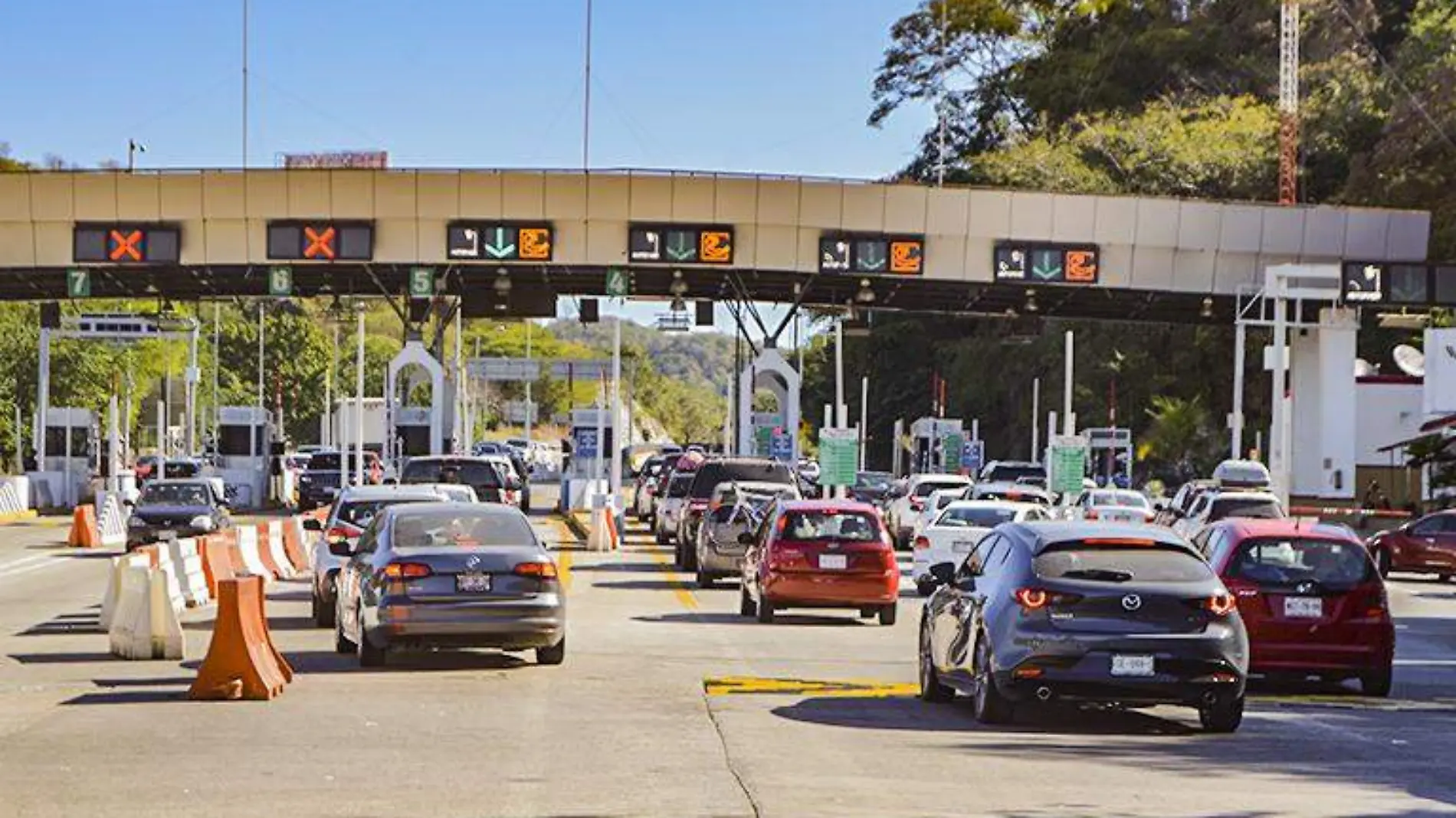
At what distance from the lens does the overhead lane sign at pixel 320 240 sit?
63.3m

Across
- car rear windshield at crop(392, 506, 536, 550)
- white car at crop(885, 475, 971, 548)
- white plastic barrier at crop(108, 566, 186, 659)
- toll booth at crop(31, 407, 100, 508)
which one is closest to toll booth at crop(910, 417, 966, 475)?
toll booth at crop(31, 407, 100, 508)

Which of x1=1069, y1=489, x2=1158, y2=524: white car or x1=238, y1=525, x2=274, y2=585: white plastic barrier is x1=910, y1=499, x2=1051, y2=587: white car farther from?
x1=238, y1=525, x2=274, y2=585: white plastic barrier

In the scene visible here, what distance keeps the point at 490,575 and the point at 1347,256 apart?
47554mm

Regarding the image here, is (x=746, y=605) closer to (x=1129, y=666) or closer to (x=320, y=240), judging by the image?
(x=1129, y=666)

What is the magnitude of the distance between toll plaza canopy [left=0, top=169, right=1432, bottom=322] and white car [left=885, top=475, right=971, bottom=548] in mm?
9695

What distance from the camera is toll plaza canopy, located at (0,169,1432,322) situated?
6306 cm

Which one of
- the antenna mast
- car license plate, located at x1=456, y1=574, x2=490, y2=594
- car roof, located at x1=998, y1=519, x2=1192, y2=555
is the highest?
the antenna mast

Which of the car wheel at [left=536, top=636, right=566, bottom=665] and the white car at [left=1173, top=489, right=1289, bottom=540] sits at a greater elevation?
the white car at [left=1173, top=489, right=1289, bottom=540]

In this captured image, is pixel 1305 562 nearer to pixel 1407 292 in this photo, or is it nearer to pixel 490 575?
pixel 490 575

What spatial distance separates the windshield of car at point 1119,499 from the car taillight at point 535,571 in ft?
95.4

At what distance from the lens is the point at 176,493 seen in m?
48.3

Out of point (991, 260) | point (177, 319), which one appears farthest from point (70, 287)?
point (991, 260)

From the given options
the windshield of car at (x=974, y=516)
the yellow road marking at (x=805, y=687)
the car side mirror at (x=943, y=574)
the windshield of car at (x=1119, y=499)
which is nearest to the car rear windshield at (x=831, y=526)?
the windshield of car at (x=974, y=516)

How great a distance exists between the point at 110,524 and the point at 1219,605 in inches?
1532
